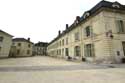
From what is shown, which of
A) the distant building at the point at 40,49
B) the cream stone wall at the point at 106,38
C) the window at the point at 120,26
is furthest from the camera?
the distant building at the point at 40,49

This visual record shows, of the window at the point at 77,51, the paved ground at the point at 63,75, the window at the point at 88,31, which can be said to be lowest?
the paved ground at the point at 63,75

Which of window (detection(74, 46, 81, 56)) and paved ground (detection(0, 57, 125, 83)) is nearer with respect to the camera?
paved ground (detection(0, 57, 125, 83))

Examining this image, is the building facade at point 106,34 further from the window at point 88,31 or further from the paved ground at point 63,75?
the paved ground at point 63,75

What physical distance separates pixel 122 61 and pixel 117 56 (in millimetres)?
939

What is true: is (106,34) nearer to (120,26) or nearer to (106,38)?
(106,38)

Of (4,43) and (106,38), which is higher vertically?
(4,43)

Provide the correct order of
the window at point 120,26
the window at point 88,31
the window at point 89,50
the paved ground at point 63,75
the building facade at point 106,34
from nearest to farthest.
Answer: the paved ground at point 63,75, the building facade at point 106,34, the window at point 120,26, the window at point 89,50, the window at point 88,31

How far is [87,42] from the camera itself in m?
17.7

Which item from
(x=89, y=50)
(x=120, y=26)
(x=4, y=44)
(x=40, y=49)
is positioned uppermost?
(x=120, y=26)

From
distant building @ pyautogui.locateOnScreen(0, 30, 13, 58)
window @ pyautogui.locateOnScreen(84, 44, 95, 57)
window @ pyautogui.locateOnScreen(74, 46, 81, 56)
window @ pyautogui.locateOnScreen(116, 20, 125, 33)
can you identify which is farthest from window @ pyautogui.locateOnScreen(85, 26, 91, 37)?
distant building @ pyautogui.locateOnScreen(0, 30, 13, 58)

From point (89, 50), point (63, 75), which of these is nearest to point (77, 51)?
point (89, 50)

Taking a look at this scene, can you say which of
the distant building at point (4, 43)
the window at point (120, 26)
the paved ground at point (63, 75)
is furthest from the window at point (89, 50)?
the distant building at point (4, 43)

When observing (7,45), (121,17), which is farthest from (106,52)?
(7,45)

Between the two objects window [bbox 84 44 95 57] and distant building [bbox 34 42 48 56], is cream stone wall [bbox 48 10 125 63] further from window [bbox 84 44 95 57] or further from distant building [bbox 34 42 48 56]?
distant building [bbox 34 42 48 56]
